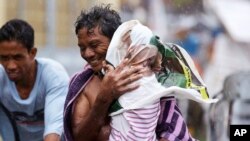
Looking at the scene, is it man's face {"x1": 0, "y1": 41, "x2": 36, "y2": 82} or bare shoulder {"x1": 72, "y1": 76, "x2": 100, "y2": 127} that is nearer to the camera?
bare shoulder {"x1": 72, "y1": 76, "x2": 100, "y2": 127}

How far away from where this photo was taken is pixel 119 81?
3.69 metres

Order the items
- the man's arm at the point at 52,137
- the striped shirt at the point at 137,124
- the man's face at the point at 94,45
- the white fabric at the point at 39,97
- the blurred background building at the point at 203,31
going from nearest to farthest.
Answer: the striped shirt at the point at 137,124
the man's face at the point at 94,45
the man's arm at the point at 52,137
the white fabric at the point at 39,97
the blurred background building at the point at 203,31

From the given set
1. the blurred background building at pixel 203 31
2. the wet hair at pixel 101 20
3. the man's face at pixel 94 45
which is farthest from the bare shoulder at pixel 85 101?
the blurred background building at pixel 203 31

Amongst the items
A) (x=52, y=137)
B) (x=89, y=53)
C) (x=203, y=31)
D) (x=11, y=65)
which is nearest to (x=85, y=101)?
(x=89, y=53)

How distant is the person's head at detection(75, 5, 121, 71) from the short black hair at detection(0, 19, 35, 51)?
85 cm

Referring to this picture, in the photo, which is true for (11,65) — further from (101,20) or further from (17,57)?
(101,20)

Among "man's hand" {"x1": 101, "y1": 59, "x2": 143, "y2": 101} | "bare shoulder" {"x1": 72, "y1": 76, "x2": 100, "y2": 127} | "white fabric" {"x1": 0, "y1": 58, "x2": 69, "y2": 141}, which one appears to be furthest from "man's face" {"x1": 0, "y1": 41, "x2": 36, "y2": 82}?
"man's hand" {"x1": 101, "y1": 59, "x2": 143, "y2": 101}

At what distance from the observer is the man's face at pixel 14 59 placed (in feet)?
15.1

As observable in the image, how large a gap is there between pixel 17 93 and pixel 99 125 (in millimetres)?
1165

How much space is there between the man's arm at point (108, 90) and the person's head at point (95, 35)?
0.25ft

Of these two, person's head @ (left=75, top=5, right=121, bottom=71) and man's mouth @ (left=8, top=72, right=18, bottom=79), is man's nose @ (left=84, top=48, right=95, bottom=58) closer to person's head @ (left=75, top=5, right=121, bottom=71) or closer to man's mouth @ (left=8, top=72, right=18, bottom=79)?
person's head @ (left=75, top=5, right=121, bottom=71)

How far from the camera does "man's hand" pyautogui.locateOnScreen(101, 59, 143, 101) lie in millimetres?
3682

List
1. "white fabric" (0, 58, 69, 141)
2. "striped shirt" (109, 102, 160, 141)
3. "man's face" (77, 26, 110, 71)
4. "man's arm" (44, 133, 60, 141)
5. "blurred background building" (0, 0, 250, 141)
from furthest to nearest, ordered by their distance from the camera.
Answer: "blurred background building" (0, 0, 250, 141) → "white fabric" (0, 58, 69, 141) → "man's arm" (44, 133, 60, 141) → "man's face" (77, 26, 110, 71) → "striped shirt" (109, 102, 160, 141)

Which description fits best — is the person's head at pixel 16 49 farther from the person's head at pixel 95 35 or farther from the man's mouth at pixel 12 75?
the person's head at pixel 95 35
